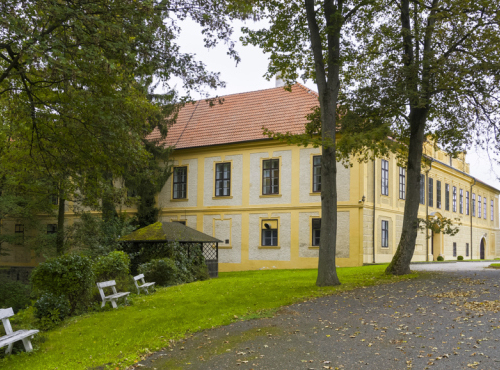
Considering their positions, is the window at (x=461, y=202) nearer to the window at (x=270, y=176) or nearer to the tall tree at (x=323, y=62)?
the window at (x=270, y=176)

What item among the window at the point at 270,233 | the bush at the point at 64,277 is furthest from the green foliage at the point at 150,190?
the bush at the point at 64,277

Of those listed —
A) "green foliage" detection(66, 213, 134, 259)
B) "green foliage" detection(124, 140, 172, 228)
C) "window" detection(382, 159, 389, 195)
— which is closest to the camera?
"green foliage" detection(66, 213, 134, 259)

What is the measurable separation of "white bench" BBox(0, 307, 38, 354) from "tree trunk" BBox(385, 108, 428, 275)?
11780 millimetres

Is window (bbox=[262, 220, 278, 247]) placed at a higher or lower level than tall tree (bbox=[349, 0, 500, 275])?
lower

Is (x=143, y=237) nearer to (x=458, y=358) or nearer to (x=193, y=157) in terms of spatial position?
(x=193, y=157)

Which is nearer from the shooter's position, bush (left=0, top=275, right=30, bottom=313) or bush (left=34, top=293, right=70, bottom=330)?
bush (left=34, top=293, right=70, bottom=330)

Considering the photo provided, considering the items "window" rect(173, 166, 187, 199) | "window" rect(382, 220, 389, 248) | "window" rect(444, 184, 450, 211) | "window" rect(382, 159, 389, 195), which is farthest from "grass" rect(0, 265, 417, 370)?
"window" rect(444, 184, 450, 211)

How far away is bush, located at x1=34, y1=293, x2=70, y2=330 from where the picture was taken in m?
10.3

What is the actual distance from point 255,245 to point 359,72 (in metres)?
13.4

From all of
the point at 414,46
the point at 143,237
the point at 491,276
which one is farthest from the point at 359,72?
the point at 143,237

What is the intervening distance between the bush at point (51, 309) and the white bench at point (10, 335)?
2.09 metres

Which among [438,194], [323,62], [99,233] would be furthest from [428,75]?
[438,194]

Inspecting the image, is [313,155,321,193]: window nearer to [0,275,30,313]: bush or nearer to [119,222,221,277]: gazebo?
[119,222,221,277]: gazebo

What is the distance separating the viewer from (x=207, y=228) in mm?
29734
